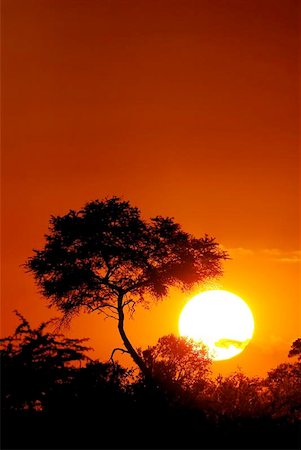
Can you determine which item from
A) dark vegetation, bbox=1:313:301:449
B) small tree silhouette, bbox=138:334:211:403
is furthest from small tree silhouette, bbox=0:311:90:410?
small tree silhouette, bbox=138:334:211:403

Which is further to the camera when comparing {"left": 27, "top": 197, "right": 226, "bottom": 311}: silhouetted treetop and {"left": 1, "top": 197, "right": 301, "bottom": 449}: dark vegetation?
{"left": 27, "top": 197, "right": 226, "bottom": 311}: silhouetted treetop

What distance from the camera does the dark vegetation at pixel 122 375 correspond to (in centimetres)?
2059

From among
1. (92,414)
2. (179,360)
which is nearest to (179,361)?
(179,360)

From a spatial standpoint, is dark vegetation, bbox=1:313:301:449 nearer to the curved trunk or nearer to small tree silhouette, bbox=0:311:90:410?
small tree silhouette, bbox=0:311:90:410

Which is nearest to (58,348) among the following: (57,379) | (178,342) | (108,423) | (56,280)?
(57,379)

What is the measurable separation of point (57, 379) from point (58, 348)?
1.12 metres

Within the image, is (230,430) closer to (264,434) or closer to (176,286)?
(264,434)

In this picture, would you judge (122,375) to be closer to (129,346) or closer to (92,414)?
(129,346)

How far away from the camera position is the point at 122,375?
114ft

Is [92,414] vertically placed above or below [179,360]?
below

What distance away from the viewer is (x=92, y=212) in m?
43.4

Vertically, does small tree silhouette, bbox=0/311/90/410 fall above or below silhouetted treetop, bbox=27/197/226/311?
below

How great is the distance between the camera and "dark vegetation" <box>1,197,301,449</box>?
20594mm

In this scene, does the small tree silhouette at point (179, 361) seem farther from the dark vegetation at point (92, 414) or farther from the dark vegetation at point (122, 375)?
the dark vegetation at point (92, 414)
